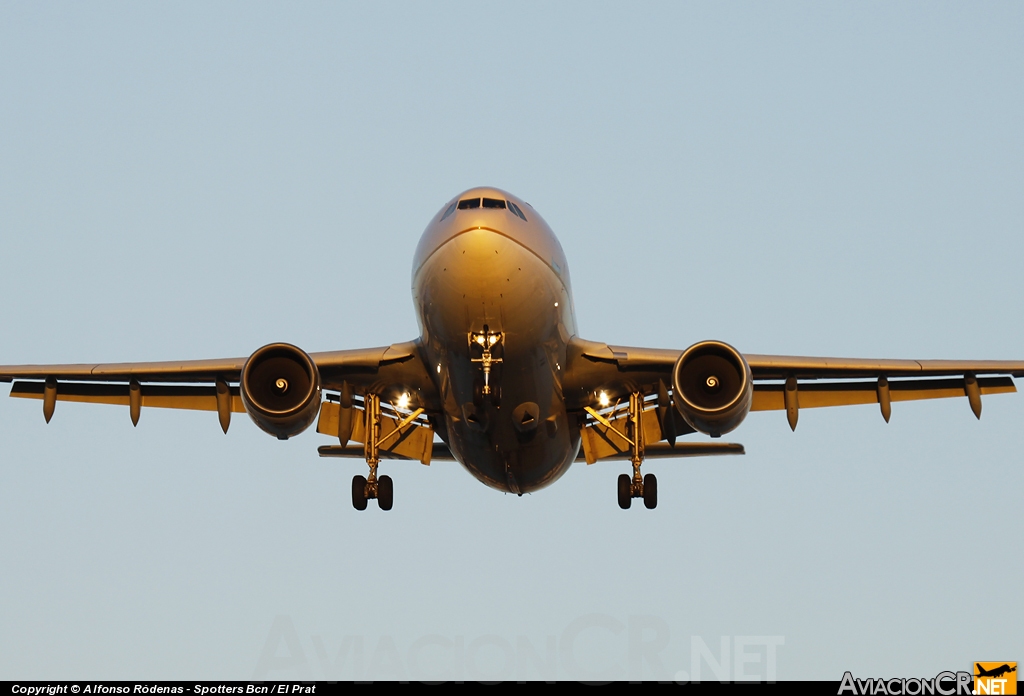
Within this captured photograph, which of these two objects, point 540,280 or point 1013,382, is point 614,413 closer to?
point 540,280

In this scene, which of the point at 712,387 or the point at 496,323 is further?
the point at 712,387

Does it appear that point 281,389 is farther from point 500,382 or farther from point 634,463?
point 634,463

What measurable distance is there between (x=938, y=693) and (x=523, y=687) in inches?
250

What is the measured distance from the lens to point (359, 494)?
86.7 ft

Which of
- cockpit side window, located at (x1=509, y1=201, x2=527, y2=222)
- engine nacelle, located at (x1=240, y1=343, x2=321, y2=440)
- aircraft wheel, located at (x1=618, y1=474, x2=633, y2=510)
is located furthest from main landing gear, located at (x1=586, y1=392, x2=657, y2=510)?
engine nacelle, located at (x1=240, y1=343, x2=321, y2=440)

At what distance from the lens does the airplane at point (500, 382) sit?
22188mm

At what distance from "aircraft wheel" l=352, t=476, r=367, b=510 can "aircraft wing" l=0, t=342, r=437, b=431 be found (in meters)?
1.78

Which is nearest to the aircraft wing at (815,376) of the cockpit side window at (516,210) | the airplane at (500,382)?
the airplane at (500,382)

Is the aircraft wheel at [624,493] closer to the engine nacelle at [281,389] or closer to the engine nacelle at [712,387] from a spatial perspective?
the engine nacelle at [712,387]

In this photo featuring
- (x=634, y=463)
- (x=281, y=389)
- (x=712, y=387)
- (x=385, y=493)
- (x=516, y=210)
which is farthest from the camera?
(x=385, y=493)

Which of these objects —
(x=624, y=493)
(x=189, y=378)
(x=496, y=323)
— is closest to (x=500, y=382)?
(x=496, y=323)

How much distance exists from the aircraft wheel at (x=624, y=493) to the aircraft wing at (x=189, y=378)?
3.95 meters

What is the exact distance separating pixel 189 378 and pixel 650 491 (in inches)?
359

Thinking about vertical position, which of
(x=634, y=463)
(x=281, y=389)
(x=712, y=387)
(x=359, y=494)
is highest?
(x=712, y=387)
